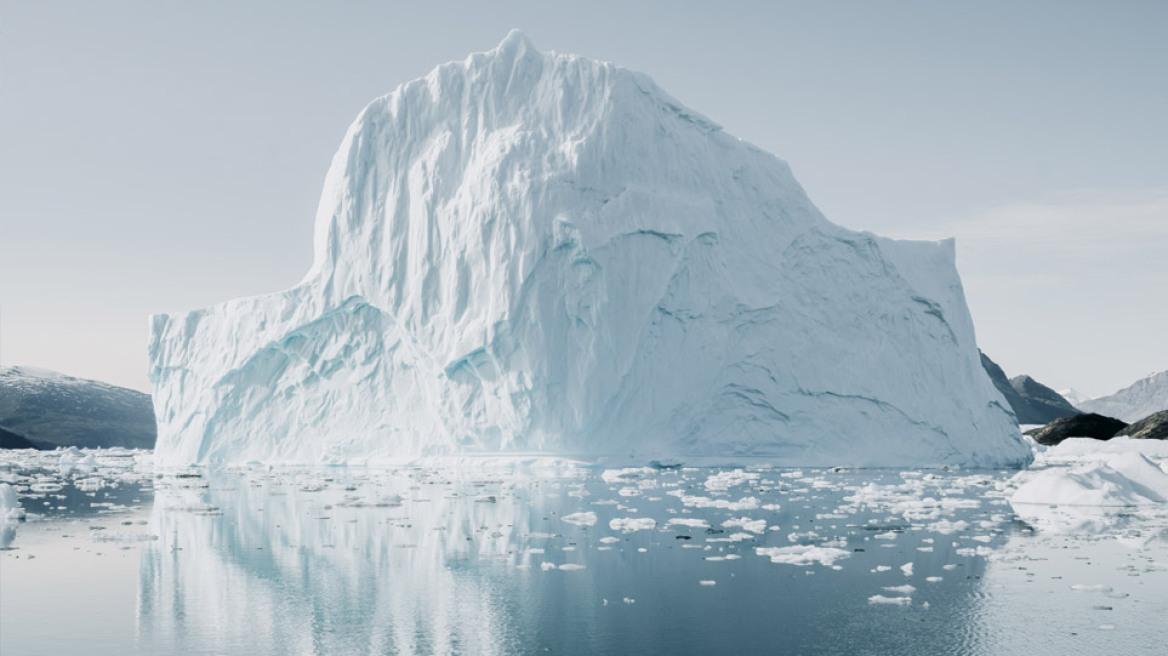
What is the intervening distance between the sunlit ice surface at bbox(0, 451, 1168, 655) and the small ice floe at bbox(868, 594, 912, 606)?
34 millimetres

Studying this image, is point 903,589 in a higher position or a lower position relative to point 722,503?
lower

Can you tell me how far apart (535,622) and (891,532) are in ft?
22.3

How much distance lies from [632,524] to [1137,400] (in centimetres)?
14305

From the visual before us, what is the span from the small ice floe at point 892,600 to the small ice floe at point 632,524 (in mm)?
4832

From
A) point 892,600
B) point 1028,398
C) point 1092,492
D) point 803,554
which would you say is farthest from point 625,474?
point 1028,398

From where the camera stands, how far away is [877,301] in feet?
89.6

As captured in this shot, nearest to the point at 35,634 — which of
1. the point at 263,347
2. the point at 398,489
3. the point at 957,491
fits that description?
the point at 398,489

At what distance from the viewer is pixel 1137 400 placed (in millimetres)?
135500

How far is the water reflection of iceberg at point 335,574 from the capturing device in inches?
301

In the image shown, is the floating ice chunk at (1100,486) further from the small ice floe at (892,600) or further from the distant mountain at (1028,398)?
the distant mountain at (1028,398)

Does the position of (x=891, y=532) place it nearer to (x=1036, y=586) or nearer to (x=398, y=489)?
(x=1036, y=586)

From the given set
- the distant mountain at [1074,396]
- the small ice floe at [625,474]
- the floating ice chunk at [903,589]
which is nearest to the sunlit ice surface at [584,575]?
the floating ice chunk at [903,589]

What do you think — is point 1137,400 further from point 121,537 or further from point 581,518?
point 121,537

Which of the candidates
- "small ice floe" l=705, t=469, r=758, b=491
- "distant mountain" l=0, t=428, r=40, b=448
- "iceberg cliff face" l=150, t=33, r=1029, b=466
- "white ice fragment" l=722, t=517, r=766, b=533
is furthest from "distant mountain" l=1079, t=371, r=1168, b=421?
"white ice fragment" l=722, t=517, r=766, b=533
